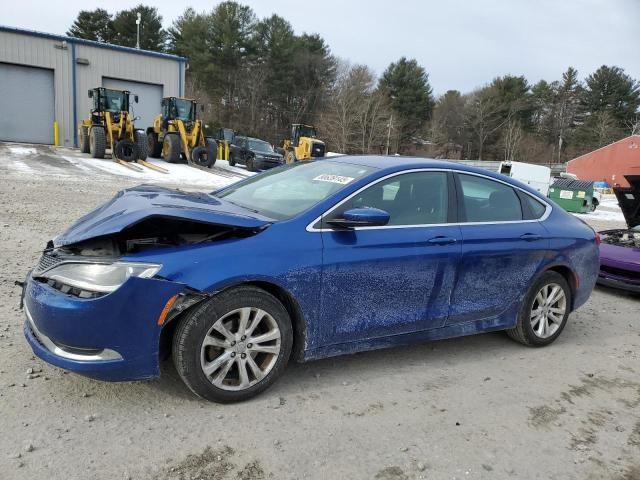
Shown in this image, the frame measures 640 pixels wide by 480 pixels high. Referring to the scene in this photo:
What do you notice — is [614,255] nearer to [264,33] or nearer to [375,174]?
[375,174]

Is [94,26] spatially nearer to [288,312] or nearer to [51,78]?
[51,78]

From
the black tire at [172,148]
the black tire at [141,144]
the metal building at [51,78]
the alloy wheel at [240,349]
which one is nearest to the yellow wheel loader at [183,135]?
the black tire at [172,148]

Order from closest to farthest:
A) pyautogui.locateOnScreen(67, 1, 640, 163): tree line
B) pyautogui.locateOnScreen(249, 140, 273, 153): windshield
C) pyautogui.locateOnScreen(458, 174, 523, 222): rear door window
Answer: pyautogui.locateOnScreen(458, 174, 523, 222): rear door window → pyautogui.locateOnScreen(249, 140, 273, 153): windshield → pyautogui.locateOnScreen(67, 1, 640, 163): tree line

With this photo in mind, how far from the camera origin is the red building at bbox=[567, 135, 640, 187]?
1559 inches

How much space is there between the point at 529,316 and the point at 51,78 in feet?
94.5

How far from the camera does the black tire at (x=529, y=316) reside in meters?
4.46

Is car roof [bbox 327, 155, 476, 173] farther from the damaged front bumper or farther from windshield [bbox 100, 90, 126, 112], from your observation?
windshield [bbox 100, 90, 126, 112]

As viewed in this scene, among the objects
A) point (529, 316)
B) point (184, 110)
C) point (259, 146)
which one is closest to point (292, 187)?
point (529, 316)

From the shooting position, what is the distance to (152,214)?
3.01 m

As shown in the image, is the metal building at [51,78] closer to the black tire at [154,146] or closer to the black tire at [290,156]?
the black tire at [154,146]

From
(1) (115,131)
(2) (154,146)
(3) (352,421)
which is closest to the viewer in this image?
(3) (352,421)

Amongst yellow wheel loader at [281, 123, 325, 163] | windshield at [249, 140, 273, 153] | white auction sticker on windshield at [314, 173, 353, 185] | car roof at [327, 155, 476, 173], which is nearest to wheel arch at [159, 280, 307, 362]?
white auction sticker on windshield at [314, 173, 353, 185]

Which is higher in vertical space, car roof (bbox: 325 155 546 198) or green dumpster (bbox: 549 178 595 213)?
car roof (bbox: 325 155 546 198)

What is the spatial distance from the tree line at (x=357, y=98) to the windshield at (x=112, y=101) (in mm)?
27574
